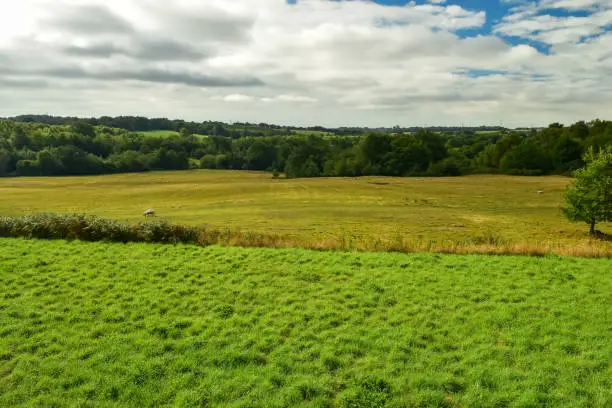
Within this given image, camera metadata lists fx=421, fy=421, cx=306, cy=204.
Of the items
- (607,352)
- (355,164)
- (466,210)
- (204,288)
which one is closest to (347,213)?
(466,210)

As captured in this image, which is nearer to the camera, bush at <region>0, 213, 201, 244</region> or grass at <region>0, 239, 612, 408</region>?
grass at <region>0, 239, 612, 408</region>

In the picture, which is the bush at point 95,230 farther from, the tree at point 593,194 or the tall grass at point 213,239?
the tree at point 593,194

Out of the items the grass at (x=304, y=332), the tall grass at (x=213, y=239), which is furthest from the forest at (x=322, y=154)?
the grass at (x=304, y=332)

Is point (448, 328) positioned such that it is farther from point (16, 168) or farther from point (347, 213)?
point (16, 168)

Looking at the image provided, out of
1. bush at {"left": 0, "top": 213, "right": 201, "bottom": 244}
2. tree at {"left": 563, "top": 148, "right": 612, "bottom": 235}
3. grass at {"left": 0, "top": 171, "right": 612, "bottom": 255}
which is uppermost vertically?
tree at {"left": 563, "top": 148, "right": 612, "bottom": 235}

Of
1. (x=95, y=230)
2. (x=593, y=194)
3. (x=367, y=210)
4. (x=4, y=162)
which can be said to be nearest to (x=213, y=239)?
(x=95, y=230)

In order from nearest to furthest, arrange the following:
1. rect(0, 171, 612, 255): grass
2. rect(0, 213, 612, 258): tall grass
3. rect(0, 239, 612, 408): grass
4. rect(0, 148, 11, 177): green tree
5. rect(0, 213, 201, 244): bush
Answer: rect(0, 239, 612, 408): grass, rect(0, 213, 612, 258): tall grass, rect(0, 213, 201, 244): bush, rect(0, 171, 612, 255): grass, rect(0, 148, 11, 177): green tree

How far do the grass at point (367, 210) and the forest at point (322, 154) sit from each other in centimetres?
2207

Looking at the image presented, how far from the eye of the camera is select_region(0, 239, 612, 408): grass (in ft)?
29.7

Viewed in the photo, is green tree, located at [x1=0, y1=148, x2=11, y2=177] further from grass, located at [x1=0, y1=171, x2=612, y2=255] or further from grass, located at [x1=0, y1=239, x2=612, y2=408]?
grass, located at [x1=0, y1=239, x2=612, y2=408]

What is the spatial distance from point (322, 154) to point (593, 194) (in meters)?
103

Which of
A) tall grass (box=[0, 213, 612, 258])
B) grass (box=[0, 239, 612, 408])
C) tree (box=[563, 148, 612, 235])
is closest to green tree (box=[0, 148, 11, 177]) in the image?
tall grass (box=[0, 213, 612, 258])

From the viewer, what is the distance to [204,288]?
15.6m

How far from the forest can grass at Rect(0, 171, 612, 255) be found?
2207cm
